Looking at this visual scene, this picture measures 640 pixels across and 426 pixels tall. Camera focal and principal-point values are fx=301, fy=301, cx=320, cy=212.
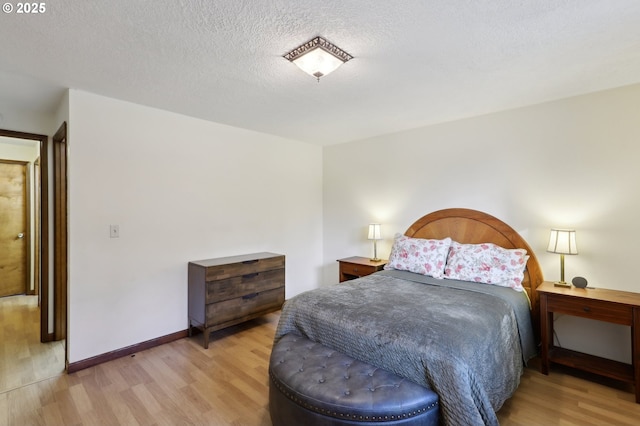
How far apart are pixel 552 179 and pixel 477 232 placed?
2.62 feet

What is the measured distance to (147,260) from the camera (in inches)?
114

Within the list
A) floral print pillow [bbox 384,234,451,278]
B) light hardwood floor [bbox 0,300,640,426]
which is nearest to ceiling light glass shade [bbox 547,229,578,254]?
floral print pillow [bbox 384,234,451,278]

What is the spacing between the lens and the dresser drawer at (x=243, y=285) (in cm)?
296

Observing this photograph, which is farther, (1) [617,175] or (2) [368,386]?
(1) [617,175]

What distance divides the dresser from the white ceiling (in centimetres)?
160

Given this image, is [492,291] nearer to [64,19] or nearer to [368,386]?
Result: [368,386]

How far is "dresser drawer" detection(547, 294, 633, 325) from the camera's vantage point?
212cm

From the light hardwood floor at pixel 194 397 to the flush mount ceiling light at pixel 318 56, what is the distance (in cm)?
228

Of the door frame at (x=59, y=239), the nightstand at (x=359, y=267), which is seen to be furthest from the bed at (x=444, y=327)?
the door frame at (x=59, y=239)

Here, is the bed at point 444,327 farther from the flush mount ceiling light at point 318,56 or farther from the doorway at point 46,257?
the doorway at point 46,257

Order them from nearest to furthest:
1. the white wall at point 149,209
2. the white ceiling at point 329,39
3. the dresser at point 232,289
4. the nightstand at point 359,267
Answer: the white ceiling at point 329,39
the white wall at point 149,209
the dresser at point 232,289
the nightstand at point 359,267

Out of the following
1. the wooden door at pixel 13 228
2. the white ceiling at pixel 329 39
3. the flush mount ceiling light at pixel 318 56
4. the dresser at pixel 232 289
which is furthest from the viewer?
the wooden door at pixel 13 228

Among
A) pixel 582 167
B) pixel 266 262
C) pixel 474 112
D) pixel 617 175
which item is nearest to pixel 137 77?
pixel 266 262

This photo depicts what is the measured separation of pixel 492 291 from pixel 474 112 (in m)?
1.79
